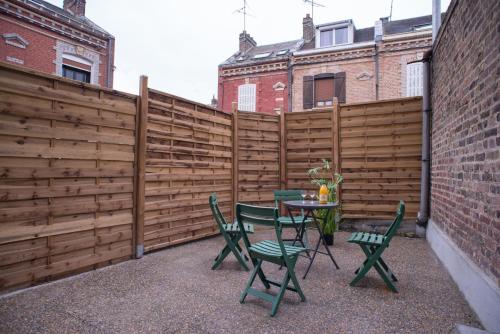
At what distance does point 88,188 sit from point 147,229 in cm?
111

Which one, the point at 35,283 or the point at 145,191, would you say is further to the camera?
the point at 145,191

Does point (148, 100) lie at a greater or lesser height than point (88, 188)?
greater

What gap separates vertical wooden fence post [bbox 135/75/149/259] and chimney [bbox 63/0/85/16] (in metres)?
11.0

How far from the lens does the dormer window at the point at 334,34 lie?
1347cm

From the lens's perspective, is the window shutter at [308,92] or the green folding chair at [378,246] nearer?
the green folding chair at [378,246]

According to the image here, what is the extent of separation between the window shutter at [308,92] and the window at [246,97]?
254cm

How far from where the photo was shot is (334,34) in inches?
543

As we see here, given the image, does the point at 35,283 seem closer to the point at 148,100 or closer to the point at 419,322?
the point at 148,100

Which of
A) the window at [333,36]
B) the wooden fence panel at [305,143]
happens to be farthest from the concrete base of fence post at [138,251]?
the window at [333,36]

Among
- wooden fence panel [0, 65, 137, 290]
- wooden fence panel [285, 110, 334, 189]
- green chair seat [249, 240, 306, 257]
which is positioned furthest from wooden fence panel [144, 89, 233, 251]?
green chair seat [249, 240, 306, 257]

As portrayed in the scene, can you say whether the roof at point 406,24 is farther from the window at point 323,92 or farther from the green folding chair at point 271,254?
the green folding chair at point 271,254

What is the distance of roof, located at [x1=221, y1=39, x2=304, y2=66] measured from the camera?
14152 mm

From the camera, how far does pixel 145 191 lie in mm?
4371

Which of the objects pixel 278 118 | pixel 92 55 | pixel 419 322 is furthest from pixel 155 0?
pixel 419 322
